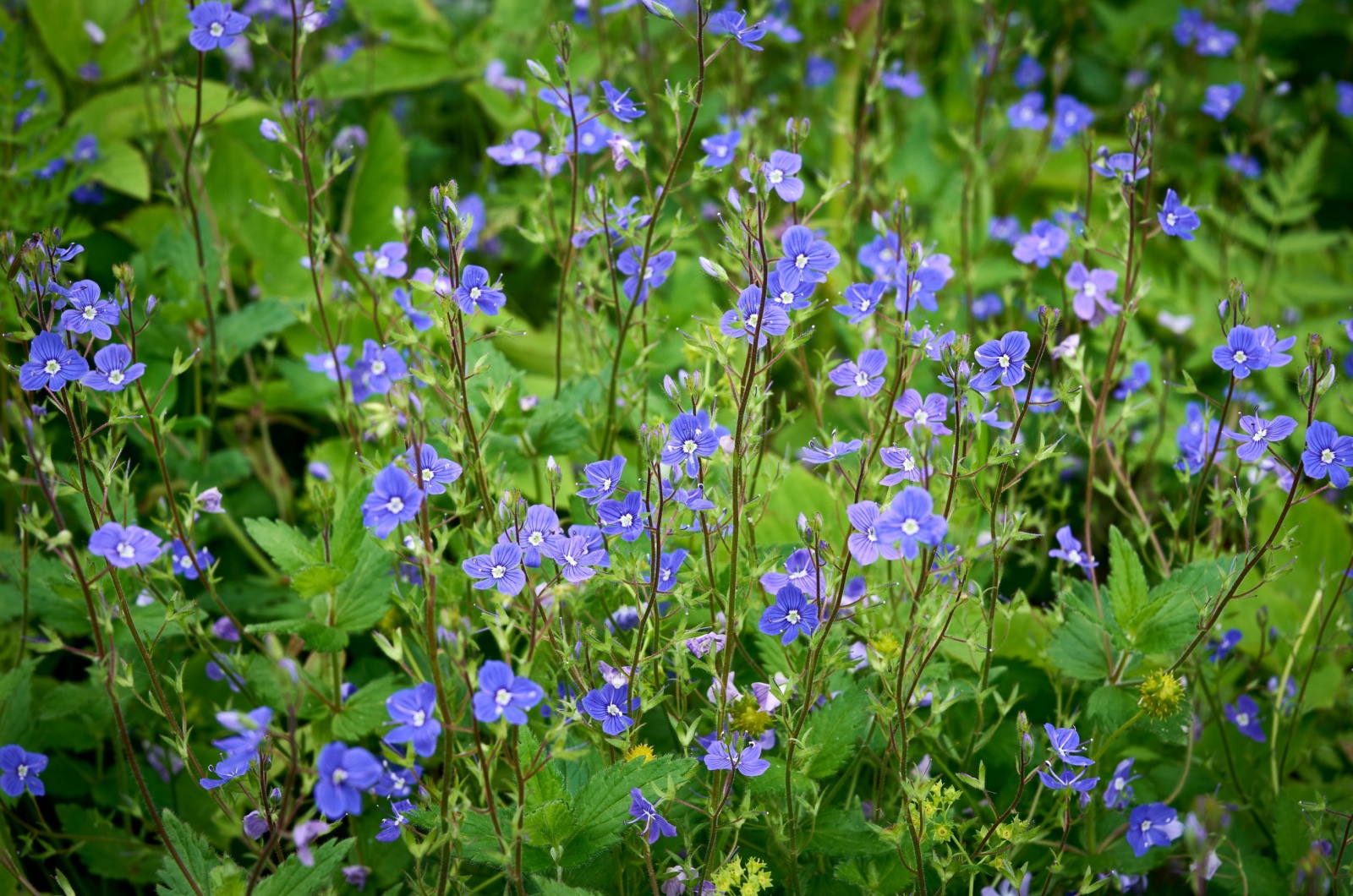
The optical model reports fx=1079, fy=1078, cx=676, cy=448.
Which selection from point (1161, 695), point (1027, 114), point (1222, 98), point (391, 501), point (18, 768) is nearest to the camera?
point (391, 501)

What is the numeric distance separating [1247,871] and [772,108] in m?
2.78

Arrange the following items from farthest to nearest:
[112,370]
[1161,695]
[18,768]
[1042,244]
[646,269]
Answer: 1. [1042,244]
2. [646,269]
3. [18,768]
4. [1161,695]
5. [112,370]

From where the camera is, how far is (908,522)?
162 cm

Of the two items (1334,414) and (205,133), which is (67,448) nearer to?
(205,133)

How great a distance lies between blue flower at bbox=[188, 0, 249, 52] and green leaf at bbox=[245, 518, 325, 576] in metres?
0.99

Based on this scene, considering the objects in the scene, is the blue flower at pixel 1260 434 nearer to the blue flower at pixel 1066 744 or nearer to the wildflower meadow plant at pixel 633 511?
the wildflower meadow plant at pixel 633 511

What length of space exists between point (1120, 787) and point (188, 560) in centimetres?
207

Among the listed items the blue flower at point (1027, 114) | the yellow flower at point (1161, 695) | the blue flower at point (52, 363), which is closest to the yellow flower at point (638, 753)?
the yellow flower at point (1161, 695)

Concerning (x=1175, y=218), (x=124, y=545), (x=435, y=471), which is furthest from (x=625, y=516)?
(x=1175, y=218)

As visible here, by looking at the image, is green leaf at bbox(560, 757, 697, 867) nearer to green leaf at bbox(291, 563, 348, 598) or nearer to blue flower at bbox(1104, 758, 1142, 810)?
green leaf at bbox(291, 563, 348, 598)

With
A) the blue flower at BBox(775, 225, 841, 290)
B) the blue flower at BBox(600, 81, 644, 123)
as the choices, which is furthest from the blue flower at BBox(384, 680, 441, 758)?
the blue flower at BBox(600, 81, 644, 123)

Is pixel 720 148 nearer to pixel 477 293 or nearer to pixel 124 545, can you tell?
pixel 477 293

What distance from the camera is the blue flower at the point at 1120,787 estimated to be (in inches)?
86.7

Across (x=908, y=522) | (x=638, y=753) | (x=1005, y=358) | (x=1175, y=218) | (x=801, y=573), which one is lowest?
(x=638, y=753)
